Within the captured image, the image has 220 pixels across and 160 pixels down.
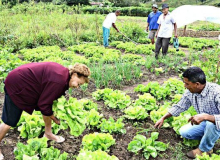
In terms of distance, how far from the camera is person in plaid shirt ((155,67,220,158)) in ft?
8.91

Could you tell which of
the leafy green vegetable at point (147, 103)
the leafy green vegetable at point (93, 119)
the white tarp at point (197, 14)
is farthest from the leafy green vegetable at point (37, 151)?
the white tarp at point (197, 14)

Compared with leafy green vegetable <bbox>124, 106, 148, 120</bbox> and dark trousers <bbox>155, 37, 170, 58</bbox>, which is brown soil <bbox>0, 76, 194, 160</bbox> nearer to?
leafy green vegetable <bbox>124, 106, 148, 120</bbox>

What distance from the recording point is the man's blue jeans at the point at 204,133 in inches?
115

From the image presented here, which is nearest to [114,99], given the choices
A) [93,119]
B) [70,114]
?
[93,119]

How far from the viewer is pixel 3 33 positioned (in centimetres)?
939

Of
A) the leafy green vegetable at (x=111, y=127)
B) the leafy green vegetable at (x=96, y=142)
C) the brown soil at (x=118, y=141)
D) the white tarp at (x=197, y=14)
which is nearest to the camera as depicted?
the leafy green vegetable at (x=96, y=142)

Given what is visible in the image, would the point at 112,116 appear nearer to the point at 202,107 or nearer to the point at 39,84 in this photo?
the point at 202,107

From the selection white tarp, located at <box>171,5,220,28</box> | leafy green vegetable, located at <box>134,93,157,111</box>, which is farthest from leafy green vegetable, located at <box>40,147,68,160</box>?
Result: white tarp, located at <box>171,5,220,28</box>

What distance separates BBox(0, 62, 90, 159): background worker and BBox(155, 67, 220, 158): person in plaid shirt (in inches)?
50.8

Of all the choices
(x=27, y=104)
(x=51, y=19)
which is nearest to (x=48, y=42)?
(x=51, y=19)

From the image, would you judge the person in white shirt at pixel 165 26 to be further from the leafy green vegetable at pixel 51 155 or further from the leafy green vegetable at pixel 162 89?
the leafy green vegetable at pixel 51 155

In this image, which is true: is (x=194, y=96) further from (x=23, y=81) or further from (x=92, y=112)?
(x=23, y=81)

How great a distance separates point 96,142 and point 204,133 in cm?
144

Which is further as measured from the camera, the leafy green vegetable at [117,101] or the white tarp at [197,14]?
the white tarp at [197,14]
